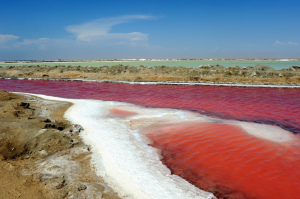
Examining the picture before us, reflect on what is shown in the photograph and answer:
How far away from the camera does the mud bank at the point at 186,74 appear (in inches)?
1060

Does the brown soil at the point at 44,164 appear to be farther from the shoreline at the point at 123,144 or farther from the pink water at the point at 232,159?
the pink water at the point at 232,159

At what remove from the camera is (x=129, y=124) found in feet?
30.0

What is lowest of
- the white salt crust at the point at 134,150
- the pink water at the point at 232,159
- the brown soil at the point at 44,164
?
the pink water at the point at 232,159

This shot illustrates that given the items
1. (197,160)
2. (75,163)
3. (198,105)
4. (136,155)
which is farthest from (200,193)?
(198,105)

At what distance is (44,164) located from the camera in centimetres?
529

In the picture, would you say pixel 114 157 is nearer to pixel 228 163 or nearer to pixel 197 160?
pixel 197 160

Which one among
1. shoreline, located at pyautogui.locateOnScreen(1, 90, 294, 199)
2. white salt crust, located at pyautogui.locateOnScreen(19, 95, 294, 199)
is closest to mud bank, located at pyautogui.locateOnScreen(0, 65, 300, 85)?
shoreline, located at pyautogui.locateOnScreen(1, 90, 294, 199)

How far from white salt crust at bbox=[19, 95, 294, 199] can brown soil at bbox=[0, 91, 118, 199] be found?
1.16 feet

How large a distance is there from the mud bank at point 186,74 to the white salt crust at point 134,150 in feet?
59.1

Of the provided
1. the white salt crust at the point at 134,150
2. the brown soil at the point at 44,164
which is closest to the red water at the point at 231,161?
the white salt crust at the point at 134,150

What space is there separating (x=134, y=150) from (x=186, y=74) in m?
26.0

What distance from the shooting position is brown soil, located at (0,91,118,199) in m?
4.21

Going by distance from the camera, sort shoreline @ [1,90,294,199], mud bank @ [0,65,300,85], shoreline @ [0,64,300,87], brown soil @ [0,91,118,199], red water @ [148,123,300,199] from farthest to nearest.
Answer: mud bank @ [0,65,300,85]
shoreline @ [0,64,300,87]
red water @ [148,123,300,199]
shoreline @ [1,90,294,199]
brown soil @ [0,91,118,199]

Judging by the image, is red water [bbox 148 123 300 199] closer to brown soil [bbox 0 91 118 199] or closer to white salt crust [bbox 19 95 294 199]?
white salt crust [bbox 19 95 294 199]
